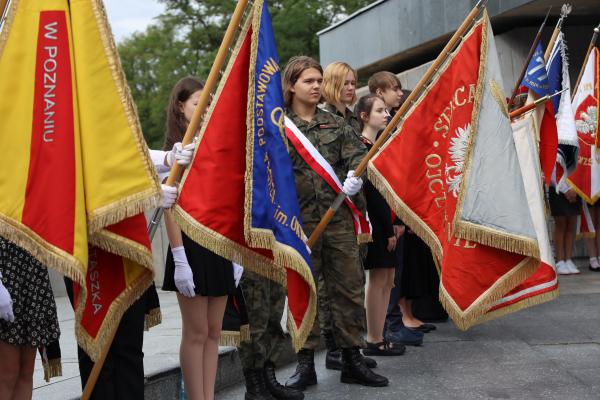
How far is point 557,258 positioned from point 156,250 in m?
4.85

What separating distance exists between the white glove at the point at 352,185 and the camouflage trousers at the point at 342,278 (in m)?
0.24

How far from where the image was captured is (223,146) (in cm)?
445

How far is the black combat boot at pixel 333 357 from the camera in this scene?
6.33 metres

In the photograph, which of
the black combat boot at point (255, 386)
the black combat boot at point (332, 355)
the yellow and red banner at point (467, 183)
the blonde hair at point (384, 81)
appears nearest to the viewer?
the black combat boot at point (255, 386)

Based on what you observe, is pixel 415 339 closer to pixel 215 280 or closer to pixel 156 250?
pixel 215 280

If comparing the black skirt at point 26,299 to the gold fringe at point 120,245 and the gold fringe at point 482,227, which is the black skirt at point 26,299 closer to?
the gold fringe at point 120,245

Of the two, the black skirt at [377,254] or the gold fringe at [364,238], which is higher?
the gold fringe at [364,238]

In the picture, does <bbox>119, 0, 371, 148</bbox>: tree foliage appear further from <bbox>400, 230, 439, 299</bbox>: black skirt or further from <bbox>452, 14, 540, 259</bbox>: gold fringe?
<bbox>452, 14, 540, 259</bbox>: gold fringe

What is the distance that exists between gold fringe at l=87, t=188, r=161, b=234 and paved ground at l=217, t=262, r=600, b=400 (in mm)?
2319

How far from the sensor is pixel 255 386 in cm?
543

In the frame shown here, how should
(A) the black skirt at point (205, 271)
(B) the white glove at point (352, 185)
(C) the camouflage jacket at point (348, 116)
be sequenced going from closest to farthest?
(A) the black skirt at point (205, 271)
(B) the white glove at point (352, 185)
(C) the camouflage jacket at point (348, 116)

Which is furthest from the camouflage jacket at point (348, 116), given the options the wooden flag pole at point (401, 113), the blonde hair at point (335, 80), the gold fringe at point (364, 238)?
the gold fringe at point (364, 238)

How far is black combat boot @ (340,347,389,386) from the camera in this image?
230 inches

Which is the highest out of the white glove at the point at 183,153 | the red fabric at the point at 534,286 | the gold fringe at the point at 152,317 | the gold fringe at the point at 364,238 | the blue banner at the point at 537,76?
Answer: the blue banner at the point at 537,76
